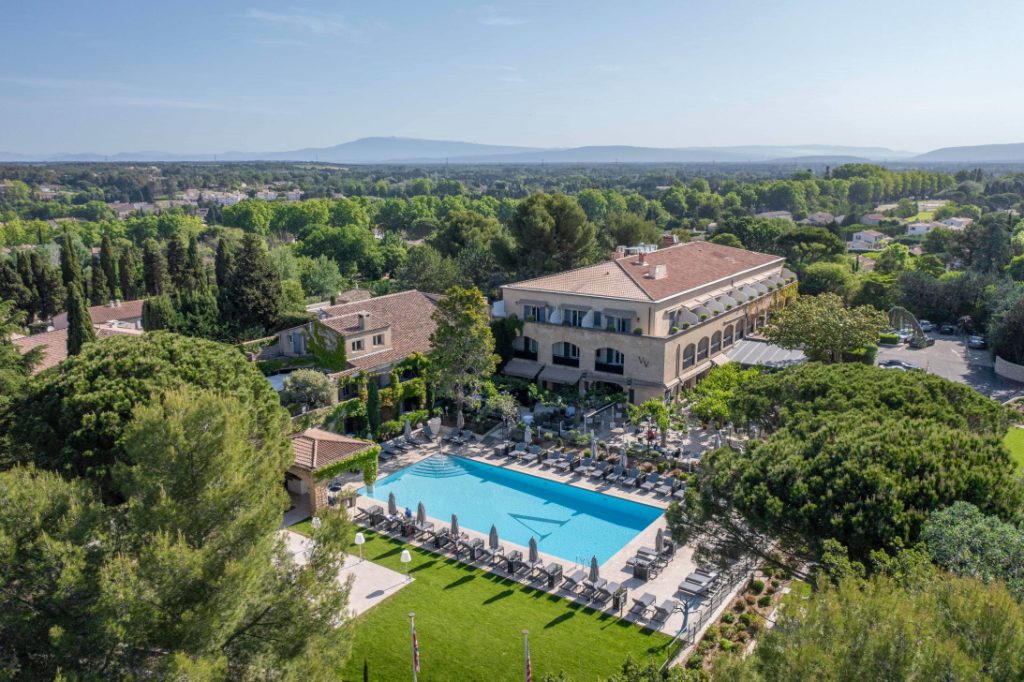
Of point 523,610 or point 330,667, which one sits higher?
point 330,667

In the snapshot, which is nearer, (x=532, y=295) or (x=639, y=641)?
(x=639, y=641)

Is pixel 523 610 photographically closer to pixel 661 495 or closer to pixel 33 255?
pixel 661 495

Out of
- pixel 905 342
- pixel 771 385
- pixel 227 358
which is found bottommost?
pixel 905 342

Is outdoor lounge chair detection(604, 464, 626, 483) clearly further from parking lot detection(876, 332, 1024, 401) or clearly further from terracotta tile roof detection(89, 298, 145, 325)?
terracotta tile roof detection(89, 298, 145, 325)

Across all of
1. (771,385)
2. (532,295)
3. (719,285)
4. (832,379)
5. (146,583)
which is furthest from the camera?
(719,285)

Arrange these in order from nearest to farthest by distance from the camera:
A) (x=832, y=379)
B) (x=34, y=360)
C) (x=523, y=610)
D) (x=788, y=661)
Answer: (x=788, y=661) → (x=523, y=610) → (x=832, y=379) → (x=34, y=360)

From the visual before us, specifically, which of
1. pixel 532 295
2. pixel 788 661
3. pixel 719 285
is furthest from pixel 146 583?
pixel 719 285
